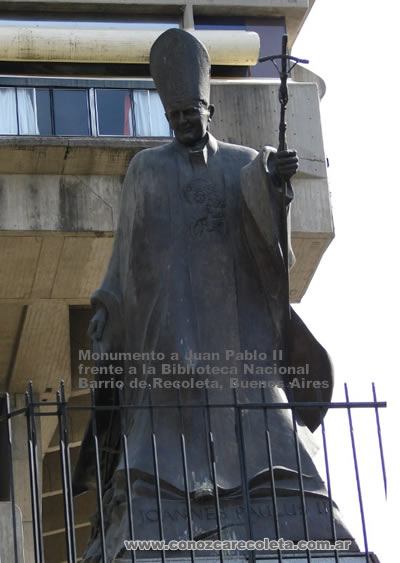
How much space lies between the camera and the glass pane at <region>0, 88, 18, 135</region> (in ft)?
69.9

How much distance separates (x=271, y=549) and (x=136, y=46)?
13928 mm

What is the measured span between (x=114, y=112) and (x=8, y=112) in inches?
48.8

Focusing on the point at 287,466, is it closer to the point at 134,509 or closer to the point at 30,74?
the point at 134,509

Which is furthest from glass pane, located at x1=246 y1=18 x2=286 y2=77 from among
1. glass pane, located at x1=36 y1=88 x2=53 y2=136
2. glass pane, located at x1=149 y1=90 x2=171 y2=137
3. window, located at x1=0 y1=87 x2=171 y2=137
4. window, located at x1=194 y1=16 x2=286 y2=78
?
glass pane, located at x1=36 y1=88 x2=53 y2=136

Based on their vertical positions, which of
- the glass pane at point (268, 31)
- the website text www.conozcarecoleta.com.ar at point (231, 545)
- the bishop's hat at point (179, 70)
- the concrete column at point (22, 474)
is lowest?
the website text www.conozcarecoleta.com.ar at point (231, 545)

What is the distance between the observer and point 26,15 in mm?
23062

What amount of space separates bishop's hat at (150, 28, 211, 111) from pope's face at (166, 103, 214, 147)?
35mm

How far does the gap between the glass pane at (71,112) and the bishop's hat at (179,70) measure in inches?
410

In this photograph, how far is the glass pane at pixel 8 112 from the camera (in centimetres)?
2131

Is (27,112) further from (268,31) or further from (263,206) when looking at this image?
(263,206)

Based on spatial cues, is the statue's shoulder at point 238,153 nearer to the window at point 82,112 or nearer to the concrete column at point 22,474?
the window at point 82,112

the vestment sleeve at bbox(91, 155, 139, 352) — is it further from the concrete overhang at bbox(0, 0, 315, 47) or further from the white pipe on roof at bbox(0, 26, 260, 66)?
the concrete overhang at bbox(0, 0, 315, 47)

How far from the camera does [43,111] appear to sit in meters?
21.6

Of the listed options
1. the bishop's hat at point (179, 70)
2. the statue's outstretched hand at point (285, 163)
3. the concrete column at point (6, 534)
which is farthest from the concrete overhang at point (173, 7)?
the statue's outstretched hand at point (285, 163)
